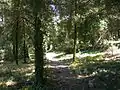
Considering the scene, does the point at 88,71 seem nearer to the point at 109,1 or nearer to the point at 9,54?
the point at 109,1

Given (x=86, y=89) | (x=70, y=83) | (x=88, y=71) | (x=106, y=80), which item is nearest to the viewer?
(x=86, y=89)

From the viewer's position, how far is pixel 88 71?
20.6 meters

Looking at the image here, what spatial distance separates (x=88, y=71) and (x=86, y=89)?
18.6 ft

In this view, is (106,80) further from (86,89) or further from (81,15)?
(81,15)

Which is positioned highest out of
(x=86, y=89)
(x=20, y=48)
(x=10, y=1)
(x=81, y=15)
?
(x=10, y=1)

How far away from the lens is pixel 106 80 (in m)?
16.0

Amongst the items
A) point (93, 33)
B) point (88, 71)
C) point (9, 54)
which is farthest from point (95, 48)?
point (88, 71)

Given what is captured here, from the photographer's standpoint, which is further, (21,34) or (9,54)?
(9,54)

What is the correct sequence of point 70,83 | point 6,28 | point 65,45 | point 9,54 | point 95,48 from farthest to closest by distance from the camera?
point 65,45
point 9,54
point 95,48
point 6,28
point 70,83

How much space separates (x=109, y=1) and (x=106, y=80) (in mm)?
4835

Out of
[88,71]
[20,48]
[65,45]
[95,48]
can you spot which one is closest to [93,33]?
[95,48]

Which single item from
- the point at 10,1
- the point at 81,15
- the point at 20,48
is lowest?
the point at 20,48

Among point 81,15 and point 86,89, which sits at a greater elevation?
point 81,15

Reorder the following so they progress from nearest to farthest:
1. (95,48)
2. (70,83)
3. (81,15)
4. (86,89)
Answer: (86,89) < (70,83) < (81,15) < (95,48)
